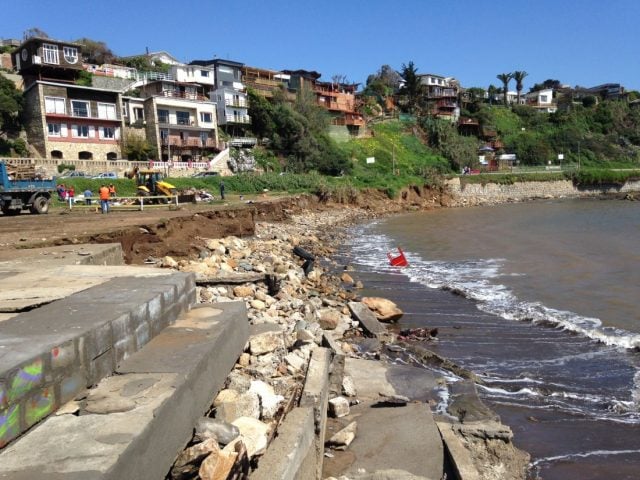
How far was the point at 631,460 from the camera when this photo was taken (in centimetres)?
568

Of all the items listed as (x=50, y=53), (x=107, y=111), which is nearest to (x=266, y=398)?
(x=107, y=111)

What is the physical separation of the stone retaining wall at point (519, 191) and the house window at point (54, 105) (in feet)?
145

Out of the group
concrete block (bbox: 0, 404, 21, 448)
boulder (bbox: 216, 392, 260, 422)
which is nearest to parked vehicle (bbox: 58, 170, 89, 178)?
boulder (bbox: 216, 392, 260, 422)

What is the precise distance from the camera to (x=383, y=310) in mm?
11406

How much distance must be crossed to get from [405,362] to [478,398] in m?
1.84

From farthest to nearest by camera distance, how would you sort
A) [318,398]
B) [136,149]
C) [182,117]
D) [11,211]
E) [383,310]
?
1. [182,117]
2. [136,149]
3. [11,211]
4. [383,310]
5. [318,398]

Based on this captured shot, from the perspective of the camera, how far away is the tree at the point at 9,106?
4284 centimetres

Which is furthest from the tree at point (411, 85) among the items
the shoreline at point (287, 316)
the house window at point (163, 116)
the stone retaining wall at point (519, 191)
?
the shoreline at point (287, 316)

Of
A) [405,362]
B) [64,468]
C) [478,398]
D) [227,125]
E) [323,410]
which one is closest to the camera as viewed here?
[64,468]

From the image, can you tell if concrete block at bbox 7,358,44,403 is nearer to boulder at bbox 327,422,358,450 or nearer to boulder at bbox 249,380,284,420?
boulder at bbox 249,380,284,420

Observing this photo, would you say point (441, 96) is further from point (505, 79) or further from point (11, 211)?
point (11, 211)

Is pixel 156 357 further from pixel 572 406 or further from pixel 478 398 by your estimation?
pixel 572 406

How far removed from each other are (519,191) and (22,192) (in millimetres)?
65175

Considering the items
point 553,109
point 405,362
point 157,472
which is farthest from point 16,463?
point 553,109
